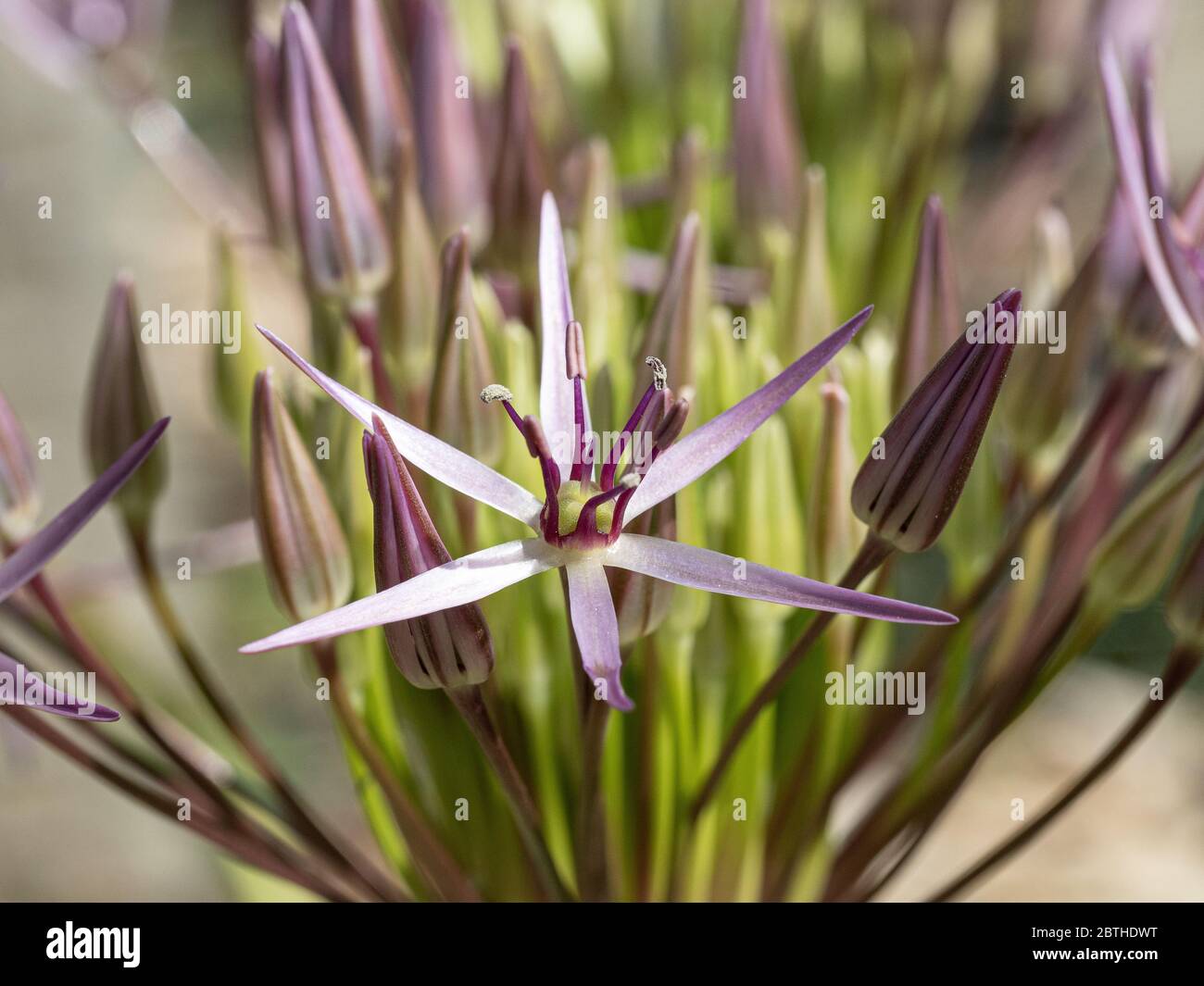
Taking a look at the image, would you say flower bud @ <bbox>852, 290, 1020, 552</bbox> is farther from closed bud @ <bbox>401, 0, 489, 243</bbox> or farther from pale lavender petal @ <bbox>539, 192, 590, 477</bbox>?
closed bud @ <bbox>401, 0, 489, 243</bbox>

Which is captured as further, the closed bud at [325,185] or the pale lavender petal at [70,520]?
the closed bud at [325,185]

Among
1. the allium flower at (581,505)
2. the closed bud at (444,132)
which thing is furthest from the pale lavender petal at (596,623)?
the closed bud at (444,132)

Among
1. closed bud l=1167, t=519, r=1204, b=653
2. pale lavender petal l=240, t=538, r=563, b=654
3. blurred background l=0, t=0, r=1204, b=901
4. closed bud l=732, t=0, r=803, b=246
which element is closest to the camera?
pale lavender petal l=240, t=538, r=563, b=654

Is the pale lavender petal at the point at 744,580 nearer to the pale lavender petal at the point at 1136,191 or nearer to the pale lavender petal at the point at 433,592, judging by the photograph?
the pale lavender petal at the point at 433,592

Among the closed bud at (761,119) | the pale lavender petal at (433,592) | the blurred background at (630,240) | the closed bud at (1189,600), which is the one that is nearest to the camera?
the pale lavender petal at (433,592)

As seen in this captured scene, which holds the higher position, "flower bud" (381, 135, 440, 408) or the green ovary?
"flower bud" (381, 135, 440, 408)

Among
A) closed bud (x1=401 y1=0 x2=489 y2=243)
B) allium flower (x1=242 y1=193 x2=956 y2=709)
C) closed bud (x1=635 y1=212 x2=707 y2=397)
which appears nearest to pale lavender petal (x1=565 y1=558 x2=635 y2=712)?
allium flower (x1=242 y1=193 x2=956 y2=709)

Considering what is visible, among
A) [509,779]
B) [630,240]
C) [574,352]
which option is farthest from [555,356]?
[630,240]

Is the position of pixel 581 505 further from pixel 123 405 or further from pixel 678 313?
pixel 123 405

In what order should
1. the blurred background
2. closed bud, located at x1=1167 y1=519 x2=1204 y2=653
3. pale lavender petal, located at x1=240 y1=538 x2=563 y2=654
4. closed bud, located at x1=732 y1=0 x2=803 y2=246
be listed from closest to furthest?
pale lavender petal, located at x1=240 y1=538 x2=563 y2=654 < closed bud, located at x1=1167 y1=519 x2=1204 y2=653 < closed bud, located at x1=732 y1=0 x2=803 y2=246 < the blurred background
